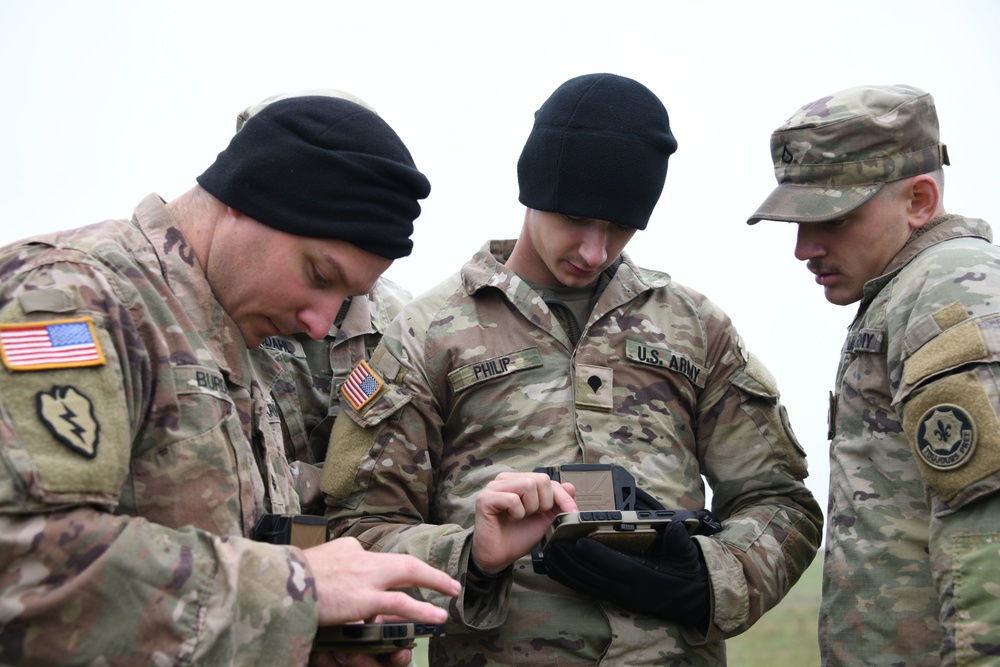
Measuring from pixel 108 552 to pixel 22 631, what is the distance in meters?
0.21

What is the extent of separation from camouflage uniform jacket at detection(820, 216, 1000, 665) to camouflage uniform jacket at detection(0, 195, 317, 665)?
182cm

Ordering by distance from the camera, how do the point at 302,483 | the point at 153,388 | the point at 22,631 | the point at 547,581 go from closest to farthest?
1. the point at 22,631
2. the point at 153,388
3. the point at 547,581
4. the point at 302,483

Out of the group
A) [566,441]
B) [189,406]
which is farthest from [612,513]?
[189,406]

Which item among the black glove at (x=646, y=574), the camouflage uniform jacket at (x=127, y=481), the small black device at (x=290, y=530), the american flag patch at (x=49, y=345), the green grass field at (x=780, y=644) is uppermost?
the american flag patch at (x=49, y=345)

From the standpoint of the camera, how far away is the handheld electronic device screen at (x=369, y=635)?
2.56 meters

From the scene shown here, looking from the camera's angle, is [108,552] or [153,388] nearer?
[108,552]

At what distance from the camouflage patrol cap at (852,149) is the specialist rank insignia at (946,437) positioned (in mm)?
970

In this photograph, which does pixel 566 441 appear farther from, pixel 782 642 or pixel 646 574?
pixel 782 642

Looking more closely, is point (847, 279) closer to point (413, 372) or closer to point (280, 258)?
point (413, 372)

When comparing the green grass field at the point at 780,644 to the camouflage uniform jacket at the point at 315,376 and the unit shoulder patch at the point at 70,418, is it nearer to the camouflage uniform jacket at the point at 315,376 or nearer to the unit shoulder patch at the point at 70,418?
the camouflage uniform jacket at the point at 315,376

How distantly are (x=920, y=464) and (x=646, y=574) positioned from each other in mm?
941

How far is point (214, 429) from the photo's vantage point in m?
2.68

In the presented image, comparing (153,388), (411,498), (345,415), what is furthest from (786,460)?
(153,388)

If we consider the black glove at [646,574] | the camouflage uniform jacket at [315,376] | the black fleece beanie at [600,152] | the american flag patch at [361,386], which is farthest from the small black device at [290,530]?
the black fleece beanie at [600,152]
